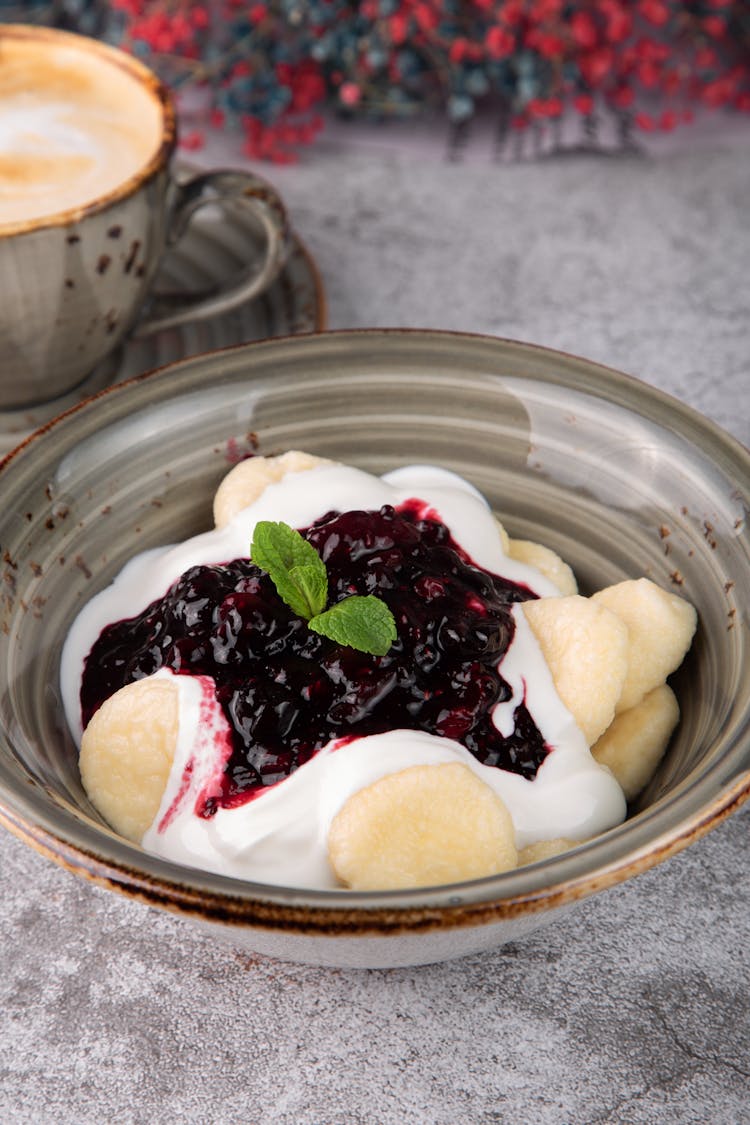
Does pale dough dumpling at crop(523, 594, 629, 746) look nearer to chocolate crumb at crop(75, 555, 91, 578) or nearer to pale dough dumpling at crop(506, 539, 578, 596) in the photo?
pale dough dumpling at crop(506, 539, 578, 596)

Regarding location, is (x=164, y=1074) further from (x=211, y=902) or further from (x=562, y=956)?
(x=562, y=956)

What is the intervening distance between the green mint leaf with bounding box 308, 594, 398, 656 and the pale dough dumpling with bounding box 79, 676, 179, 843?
21 cm

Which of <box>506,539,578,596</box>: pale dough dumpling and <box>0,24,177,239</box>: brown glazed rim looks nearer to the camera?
<box>506,539,578,596</box>: pale dough dumpling

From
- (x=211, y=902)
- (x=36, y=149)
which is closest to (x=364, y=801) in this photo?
(x=211, y=902)

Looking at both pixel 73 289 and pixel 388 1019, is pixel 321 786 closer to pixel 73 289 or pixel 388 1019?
pixel 388 1019

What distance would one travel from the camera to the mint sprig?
1.49 m

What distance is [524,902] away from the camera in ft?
4.00

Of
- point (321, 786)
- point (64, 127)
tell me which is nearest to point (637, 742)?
point (321, 786)

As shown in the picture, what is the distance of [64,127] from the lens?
2400 millimetres

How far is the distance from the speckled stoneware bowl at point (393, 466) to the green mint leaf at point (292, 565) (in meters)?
0.30

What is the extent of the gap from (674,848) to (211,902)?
477mm

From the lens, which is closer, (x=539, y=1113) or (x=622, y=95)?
(x=539, y=1113)

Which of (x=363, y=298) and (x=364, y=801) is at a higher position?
(x=364, y=801)

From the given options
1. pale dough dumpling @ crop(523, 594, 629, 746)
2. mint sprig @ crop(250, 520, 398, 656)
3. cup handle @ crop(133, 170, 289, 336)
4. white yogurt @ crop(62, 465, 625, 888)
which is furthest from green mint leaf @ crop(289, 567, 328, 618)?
cup handle @ crop(133, 170, 289, 336)
